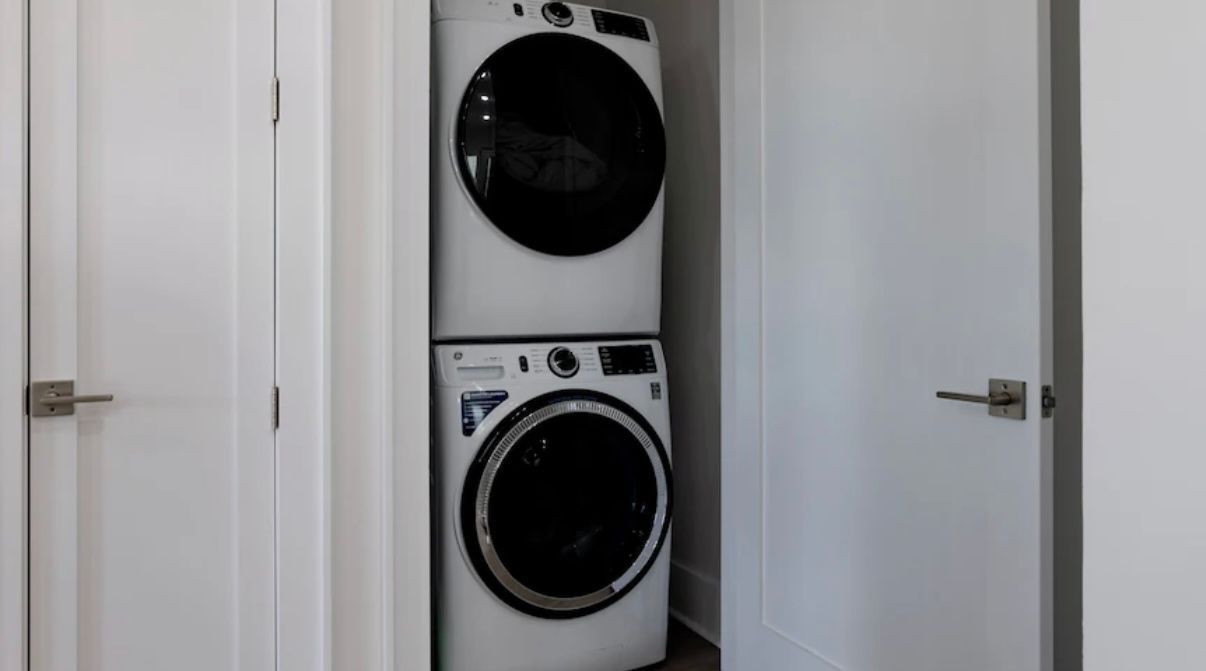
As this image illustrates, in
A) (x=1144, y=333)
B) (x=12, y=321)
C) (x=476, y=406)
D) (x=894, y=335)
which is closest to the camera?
(x=1144, y=333)

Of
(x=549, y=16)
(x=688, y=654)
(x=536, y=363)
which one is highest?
(x=549, y=16)

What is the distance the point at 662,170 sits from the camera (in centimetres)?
226

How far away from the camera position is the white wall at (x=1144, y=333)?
2.15 ft

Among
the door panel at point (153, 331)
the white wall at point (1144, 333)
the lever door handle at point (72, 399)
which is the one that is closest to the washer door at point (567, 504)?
the door panel at point (153, 331)

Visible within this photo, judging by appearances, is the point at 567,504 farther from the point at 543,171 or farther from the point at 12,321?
the point at 12,321

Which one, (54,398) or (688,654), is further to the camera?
(688,654)

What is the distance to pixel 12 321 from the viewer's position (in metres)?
1.44

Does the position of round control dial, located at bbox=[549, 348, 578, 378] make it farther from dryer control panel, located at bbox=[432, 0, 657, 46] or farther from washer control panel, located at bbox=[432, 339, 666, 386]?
dryer control panel, located at bbox=[432, 0, 657, 46]

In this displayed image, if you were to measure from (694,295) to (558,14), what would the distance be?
1025 mm

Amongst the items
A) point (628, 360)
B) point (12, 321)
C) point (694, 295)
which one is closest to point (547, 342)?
point (628, 360)

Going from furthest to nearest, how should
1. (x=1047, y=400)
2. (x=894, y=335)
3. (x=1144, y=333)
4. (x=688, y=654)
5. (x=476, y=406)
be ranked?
(x=688, y=654) → (x=476, y=406) → (x=894, y=335) → (x=1047, y=400) → (x=1144, y=333)

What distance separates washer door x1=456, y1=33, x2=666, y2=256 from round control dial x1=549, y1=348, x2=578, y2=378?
0.28 meters

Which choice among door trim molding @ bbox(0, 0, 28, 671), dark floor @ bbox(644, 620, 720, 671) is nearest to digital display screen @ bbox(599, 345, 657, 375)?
dark floor @ bbox(644, 620, 720, 671)

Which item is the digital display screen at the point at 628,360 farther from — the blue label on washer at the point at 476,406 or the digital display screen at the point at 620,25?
the digital display screen at the point at 620,25
